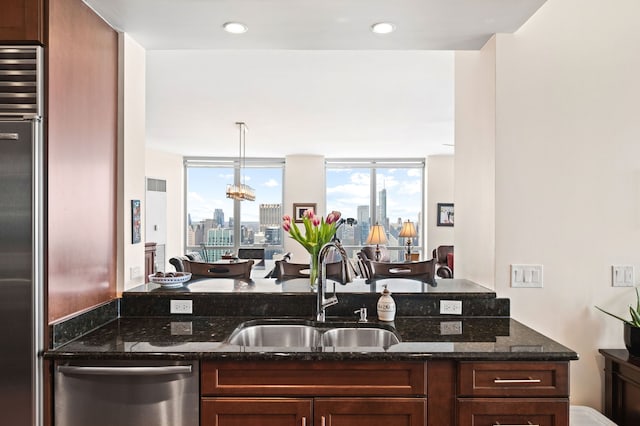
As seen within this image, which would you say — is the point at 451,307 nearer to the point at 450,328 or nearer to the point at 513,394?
the point at 450,328

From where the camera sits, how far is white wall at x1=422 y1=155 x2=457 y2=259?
8266 millimetres

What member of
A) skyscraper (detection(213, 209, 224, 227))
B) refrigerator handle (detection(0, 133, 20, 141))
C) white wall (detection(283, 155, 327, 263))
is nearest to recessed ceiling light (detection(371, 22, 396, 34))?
refrigerator handle (detection(0, 133, 20, 141))

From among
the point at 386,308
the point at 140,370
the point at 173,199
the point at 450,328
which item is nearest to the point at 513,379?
the point at 450,328

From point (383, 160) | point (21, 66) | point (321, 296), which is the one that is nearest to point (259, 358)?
point (321, 296)

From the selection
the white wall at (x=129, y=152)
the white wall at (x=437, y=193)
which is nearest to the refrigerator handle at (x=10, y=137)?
the white wall at (x=129, y=152)

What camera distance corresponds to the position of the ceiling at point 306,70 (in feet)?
6.59

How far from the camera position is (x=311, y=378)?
5.41ft

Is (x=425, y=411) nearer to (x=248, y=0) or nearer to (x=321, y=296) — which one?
(x=321, y=296)

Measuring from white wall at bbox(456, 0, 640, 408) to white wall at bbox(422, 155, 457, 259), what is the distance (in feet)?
19.8

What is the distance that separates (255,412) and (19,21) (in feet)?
5.73

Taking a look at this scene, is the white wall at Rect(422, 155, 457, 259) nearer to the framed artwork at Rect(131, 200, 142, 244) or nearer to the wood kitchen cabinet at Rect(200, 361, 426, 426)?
the framed artwork at Rect(131, 200, 142, 244)

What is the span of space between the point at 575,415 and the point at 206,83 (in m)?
3.70

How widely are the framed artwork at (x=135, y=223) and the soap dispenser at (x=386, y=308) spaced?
53.1 inches

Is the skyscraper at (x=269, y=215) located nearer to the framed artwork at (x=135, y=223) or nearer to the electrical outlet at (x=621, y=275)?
the framed artwork at (x=135, y=223)
